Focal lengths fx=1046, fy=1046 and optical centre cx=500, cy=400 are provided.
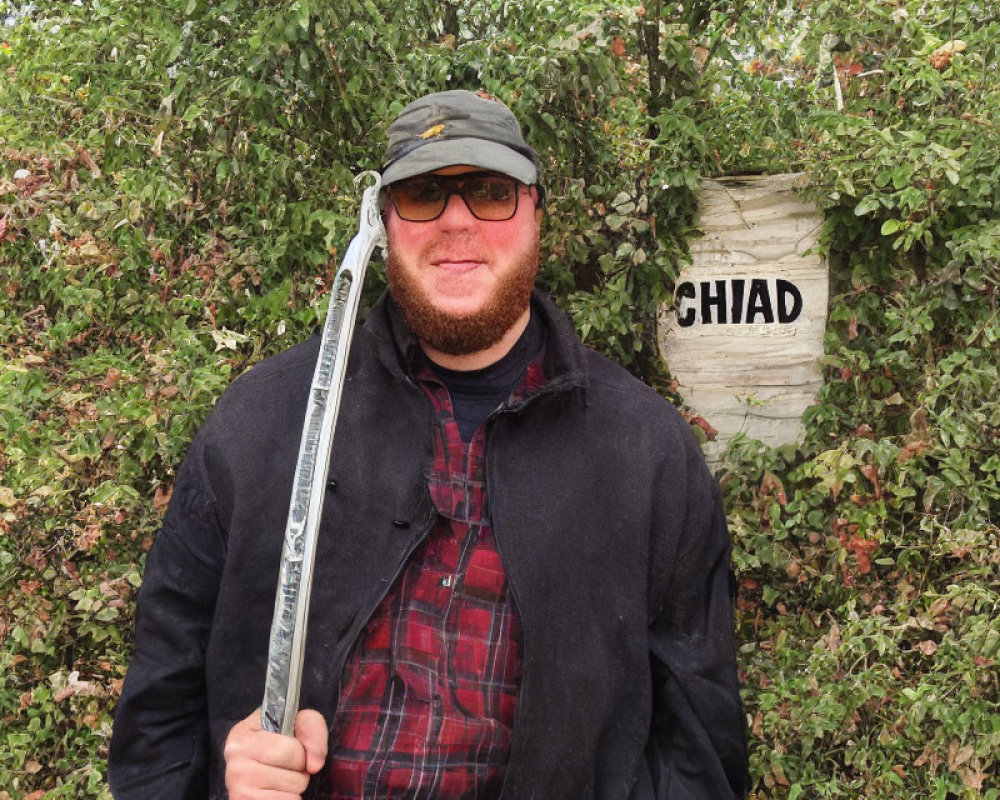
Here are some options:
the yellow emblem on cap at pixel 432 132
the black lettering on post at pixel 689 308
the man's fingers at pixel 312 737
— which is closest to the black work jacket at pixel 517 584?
the man's fingers at pixel 312 737

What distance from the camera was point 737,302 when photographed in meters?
4.00

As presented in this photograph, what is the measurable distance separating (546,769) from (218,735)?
2.58 ft

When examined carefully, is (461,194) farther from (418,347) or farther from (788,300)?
(788,300)

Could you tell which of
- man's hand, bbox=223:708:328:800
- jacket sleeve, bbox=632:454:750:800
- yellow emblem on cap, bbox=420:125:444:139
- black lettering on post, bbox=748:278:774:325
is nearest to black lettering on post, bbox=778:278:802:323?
black lettering on post, bbox=748:278:774:325

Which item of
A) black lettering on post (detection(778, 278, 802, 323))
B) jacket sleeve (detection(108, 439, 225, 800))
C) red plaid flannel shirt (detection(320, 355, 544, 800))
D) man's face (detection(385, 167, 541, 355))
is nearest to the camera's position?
red plaid flannel shirt (detection(320, 355, 544, 800))

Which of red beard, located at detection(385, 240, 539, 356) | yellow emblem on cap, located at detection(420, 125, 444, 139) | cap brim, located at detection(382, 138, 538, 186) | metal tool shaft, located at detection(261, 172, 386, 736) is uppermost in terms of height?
yellow emblem on cap, located at detection(420, 125, 444, 139)

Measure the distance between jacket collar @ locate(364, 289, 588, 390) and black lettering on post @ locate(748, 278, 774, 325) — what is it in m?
1.47

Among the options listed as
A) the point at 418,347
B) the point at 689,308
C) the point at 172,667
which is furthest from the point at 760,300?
the point at 172,667

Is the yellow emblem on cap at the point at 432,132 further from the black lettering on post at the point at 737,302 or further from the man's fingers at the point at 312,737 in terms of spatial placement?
the black lettering on post at the point at 737,302

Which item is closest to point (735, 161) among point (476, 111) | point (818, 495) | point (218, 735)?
point (818, 495)

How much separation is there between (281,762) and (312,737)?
73 mm

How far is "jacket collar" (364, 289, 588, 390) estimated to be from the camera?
2.58 metres

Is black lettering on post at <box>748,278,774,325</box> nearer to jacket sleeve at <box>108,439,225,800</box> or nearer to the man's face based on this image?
the man's face

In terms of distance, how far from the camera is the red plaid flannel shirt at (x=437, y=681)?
232cm
